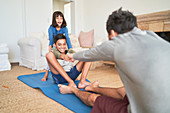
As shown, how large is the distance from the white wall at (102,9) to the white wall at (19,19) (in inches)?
53.9

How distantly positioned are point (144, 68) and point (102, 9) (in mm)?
4470

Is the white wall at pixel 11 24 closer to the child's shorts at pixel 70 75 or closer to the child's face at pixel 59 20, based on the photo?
the child's face at pixel 59 20

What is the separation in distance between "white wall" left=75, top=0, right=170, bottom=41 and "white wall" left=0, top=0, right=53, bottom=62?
1.37 m

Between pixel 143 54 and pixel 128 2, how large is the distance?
3.81 m

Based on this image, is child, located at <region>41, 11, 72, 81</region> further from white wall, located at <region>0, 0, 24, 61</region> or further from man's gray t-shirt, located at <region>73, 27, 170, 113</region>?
white wall, located at <region>0, 0, 24, 61</region>

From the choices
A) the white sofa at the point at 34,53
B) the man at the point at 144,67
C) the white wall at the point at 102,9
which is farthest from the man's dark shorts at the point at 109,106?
the white wall at the point at 102,9

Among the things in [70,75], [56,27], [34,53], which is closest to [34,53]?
[34,53]

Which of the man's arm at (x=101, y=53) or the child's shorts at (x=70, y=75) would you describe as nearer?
the man's arm at (x=101, y=53)

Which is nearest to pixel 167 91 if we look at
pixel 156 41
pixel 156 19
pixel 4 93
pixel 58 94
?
pixel 156 41

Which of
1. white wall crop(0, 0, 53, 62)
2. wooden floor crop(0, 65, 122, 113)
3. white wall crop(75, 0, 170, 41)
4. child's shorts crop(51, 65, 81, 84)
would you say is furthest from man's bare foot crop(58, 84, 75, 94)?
white wall crop(0, 0, 53, 62)

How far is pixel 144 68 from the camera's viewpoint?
714 mm

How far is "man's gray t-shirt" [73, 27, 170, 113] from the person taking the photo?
2.31 feet

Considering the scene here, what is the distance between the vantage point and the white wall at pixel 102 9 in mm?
3580

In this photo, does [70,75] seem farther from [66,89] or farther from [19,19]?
[19,19]
